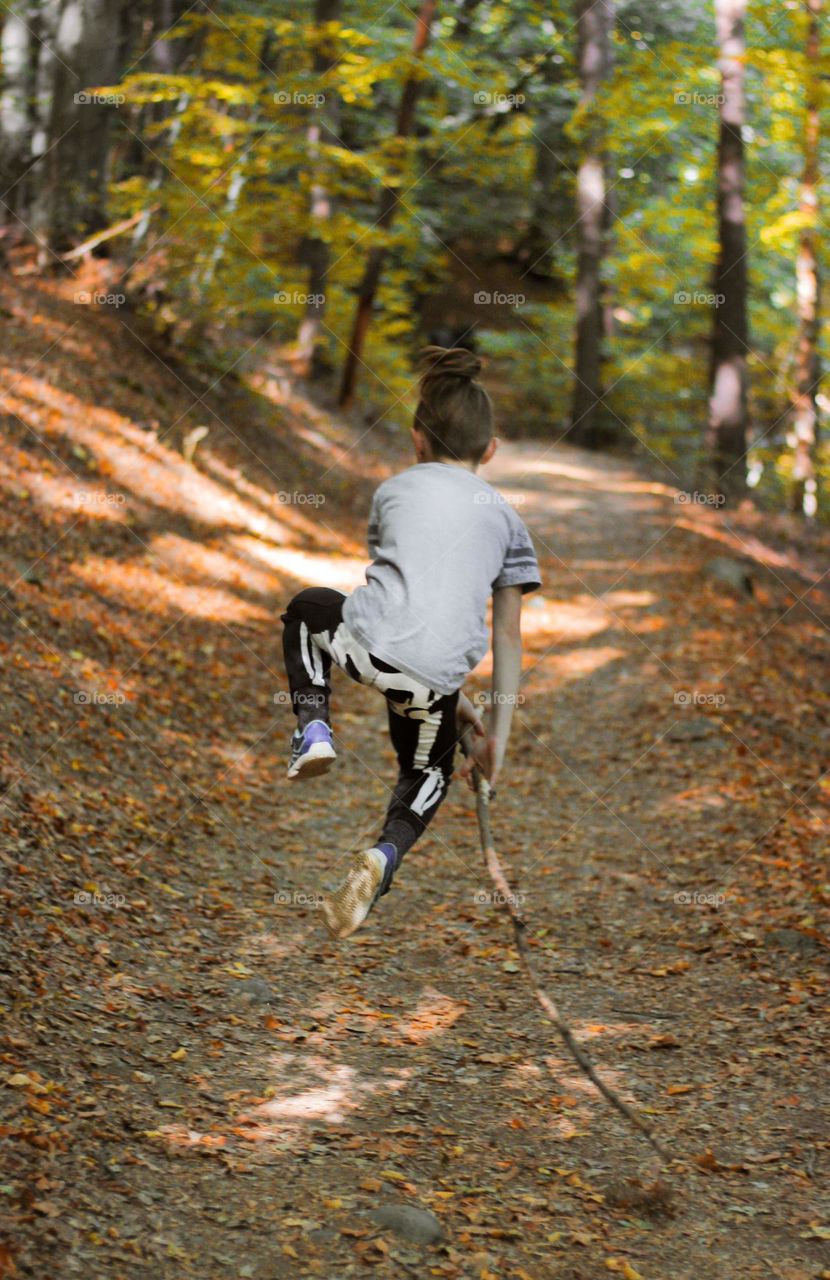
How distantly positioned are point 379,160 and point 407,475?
1233 centimetres

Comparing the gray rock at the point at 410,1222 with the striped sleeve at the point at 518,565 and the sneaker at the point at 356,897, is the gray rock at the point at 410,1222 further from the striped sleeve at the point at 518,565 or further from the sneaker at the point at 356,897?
the striped sleeve at the point at 518,565

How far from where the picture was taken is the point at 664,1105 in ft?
14.4

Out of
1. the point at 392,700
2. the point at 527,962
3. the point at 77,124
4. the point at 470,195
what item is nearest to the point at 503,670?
the point at 392,700

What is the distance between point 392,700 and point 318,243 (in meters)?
16.9

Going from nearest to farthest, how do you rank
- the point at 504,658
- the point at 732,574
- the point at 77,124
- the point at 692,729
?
1. the point at 504,658
2. the point at 692,729
3. the point at 732,574
4. the point at 77,124

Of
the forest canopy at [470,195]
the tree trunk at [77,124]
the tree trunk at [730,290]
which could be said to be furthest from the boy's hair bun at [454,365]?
the tree trunk at [730,290]

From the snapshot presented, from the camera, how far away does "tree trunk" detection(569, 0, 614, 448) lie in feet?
77.1

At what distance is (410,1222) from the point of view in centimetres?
338

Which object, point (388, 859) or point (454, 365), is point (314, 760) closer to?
point (388, 859)

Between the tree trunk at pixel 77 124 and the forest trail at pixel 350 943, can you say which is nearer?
the forest trail at pixel 350 943

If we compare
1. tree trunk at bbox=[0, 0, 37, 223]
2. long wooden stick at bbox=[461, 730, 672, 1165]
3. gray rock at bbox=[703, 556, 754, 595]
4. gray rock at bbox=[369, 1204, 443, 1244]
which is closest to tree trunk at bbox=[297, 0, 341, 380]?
tree trunk at bbox=[0, 0, 37, 223]

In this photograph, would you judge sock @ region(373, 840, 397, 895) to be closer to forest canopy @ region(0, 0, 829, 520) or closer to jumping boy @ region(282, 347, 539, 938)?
jumping boy @ region(282, 347, 539, 938)

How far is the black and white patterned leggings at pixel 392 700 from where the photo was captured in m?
3.80

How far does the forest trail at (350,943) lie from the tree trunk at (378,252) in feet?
23.6
